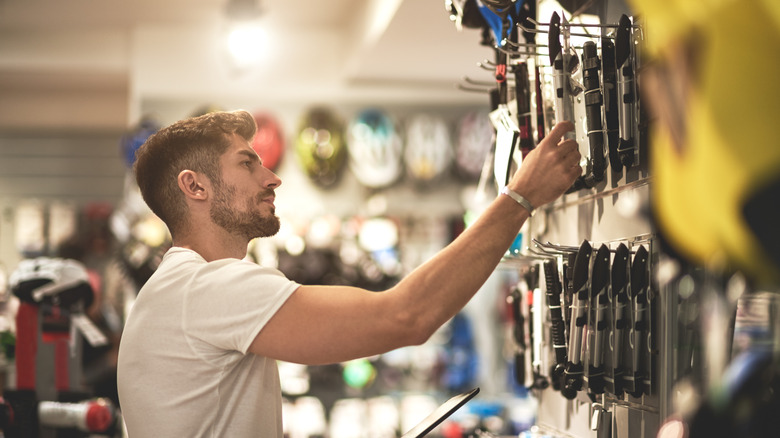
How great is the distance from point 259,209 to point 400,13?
10.0ft

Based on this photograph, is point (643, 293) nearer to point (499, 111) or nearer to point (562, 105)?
point (562, 105)

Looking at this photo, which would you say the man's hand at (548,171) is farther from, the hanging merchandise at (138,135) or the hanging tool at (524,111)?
the hanging merchandise at (138,135)

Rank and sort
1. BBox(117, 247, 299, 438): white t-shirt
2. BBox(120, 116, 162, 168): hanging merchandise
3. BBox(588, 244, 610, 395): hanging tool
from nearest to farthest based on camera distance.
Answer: BBox(117, 247, 299, 438): white t-shirt < BBox(588, 244, 610, 395): hanging tool < BBox(120, 116, 162, 168): hanging merchandise

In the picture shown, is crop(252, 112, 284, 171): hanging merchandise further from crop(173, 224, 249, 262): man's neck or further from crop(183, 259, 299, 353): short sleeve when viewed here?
crop(183, 259, 299, 353): short sleeve

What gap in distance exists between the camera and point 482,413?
19.4ft

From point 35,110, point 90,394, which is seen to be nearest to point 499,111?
point 90,394

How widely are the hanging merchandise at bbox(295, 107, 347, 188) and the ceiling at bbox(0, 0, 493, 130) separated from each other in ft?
0.67

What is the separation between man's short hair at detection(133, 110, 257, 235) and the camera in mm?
1762

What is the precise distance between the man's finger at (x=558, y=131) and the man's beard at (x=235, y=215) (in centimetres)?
66

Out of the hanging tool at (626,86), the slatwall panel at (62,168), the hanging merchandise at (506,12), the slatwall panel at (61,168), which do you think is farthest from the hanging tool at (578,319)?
the slatwall panel at (62,168)

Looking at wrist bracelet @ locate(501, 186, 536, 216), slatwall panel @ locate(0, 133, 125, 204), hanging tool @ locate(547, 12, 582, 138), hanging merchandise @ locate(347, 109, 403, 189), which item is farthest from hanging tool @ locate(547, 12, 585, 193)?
slatwall panel @ locate(0, 133, 125, 204)

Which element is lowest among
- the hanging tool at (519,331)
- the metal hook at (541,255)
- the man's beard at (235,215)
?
the hanging tool at (519,331)

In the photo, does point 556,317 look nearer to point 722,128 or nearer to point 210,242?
point 210,242

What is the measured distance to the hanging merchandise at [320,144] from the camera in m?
6.21
